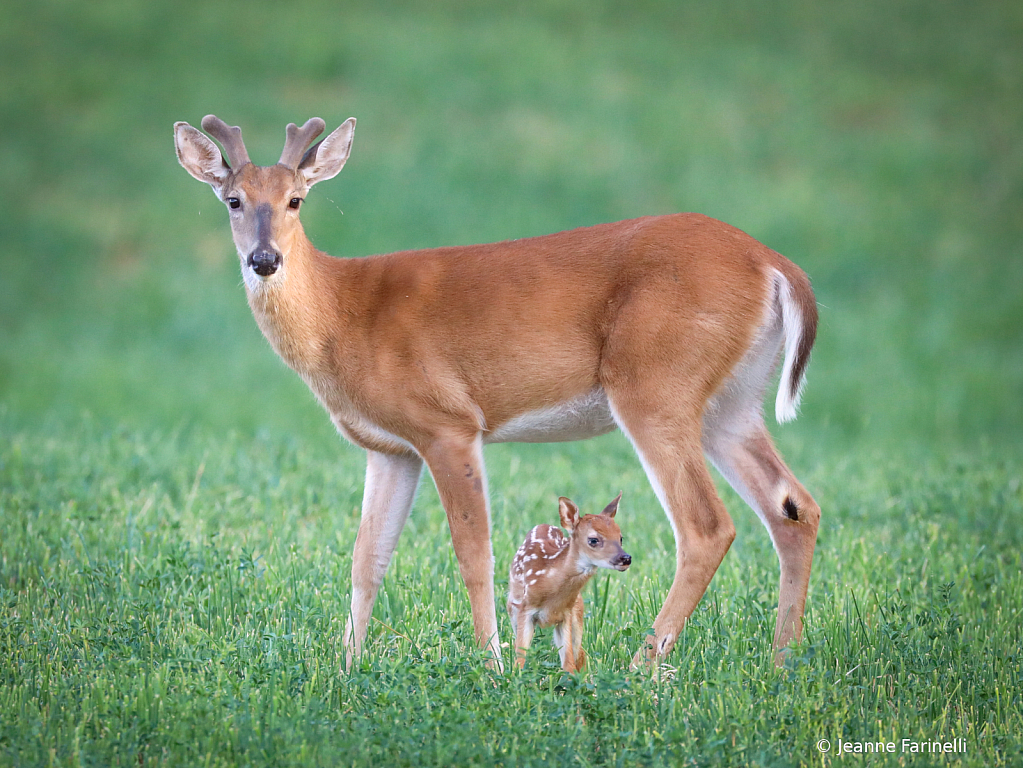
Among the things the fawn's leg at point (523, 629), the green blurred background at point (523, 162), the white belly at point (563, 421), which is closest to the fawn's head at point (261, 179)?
the white belly at point (563, 421)

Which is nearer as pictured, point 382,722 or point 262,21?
point 382,722

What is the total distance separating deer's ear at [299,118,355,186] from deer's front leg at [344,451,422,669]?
1.37 meters

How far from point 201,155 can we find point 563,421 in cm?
214

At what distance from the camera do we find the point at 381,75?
2145cm

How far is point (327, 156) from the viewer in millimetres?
5859

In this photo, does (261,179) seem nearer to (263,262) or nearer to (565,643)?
(263,262)

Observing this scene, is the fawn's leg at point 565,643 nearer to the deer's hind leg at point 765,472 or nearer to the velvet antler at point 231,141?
the deer's hind leg at point 765,472

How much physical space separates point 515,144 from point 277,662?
16.5 meters

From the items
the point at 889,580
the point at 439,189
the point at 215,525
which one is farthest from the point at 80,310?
the point at 889,580

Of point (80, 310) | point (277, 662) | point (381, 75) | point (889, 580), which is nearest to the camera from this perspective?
point (277, 662)

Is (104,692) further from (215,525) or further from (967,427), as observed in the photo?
(967,427)

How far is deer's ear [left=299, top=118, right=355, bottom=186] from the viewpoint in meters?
5.77

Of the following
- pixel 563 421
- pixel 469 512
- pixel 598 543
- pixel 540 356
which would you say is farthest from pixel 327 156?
pixel 598 543

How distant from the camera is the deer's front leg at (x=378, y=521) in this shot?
5543 mm
